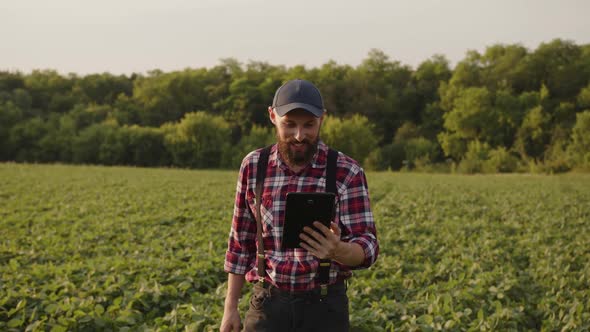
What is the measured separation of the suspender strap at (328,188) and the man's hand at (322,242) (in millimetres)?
Answer: 194

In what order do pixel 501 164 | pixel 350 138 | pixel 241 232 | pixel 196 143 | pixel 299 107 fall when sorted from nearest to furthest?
1. pixel 299 107
2. pixel 241 232
3. pixel 501 164
4. pixel 350 138
5. pixel 196 143

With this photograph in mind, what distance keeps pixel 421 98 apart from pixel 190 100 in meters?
42.4

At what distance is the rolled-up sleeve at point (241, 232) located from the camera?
8.30 ft

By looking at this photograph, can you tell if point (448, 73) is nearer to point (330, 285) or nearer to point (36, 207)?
point (36, 207)

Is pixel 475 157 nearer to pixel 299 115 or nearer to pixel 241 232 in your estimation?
pixel 241 232

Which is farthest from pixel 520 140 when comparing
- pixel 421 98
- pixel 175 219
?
pixel 175 219

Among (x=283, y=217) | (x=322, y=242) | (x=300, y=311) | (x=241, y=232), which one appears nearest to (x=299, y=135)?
(x=283, y=217)

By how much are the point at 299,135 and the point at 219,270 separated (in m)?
5.06

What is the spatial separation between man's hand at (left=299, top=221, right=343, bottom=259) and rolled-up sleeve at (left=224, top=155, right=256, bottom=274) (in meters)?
0.51

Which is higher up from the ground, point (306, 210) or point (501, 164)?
point (501, 164)

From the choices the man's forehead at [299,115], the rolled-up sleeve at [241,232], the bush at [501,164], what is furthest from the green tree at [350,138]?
the man's forehead at [299,115]

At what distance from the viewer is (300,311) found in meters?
2.33

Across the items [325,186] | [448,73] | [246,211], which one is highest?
[448,73]

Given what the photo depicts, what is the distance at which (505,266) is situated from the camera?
7523mm
